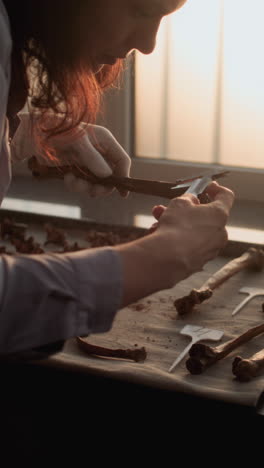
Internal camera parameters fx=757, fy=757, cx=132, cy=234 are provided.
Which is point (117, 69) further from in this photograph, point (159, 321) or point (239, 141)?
point (239, 141)

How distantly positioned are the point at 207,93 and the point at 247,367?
3.33 ft

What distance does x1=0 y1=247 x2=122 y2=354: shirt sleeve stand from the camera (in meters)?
0.63

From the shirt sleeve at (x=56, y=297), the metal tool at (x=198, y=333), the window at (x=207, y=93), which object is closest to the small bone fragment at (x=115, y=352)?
the metal tool at (x=198, y=333)

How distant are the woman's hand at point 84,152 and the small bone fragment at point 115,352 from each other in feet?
0.85

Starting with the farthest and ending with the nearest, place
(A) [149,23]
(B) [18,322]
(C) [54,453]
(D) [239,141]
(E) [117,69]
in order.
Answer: (D) [239,141] → (E) [117,69] → (C) [54,453] → (A) [149,23] → (B) [18,322]

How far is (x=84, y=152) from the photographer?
1161 mm

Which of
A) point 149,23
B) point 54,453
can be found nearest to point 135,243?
point 149,23

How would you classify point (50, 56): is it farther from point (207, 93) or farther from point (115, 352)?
point (207, 93)

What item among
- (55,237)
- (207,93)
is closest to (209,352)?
(55,237)

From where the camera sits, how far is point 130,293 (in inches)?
26.5

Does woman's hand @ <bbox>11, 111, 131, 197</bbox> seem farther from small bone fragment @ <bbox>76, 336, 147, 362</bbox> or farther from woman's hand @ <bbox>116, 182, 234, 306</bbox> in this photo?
woman's hand @ <bbox>116, 182, 234, 306</bbox>

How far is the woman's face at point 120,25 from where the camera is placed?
75 centimetres

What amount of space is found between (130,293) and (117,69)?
487 millimetres

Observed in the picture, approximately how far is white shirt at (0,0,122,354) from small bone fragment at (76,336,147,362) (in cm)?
30
